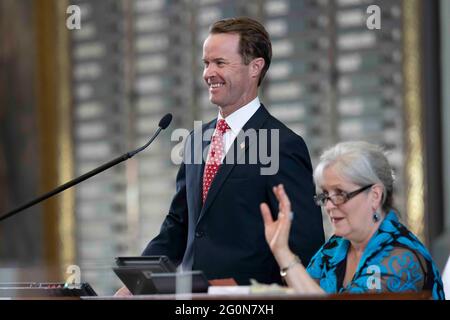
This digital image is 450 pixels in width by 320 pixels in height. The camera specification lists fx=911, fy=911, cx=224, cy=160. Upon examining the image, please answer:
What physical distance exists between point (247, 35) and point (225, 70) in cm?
12

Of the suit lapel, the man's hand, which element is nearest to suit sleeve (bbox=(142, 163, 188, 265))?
the suit lapel

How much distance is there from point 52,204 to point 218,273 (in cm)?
430

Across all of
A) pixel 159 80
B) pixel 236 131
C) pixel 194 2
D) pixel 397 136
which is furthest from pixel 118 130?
pixel 236 131

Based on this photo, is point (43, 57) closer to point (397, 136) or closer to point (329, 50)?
point (329, 50)

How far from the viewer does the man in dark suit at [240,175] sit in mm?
2273

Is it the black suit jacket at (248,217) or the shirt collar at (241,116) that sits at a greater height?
the shirt collar at (241,116)

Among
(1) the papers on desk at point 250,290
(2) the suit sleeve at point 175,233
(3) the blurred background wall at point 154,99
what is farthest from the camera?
(3) the blurred background wall at point 154,99

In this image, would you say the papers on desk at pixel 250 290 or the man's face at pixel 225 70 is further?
the man's face at pixel 225 70

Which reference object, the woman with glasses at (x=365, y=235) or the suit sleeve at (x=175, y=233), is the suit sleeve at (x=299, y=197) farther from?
the suit sleeve at (x=175, y=233)

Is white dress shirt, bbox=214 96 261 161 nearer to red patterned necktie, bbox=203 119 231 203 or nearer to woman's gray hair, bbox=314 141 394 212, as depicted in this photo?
red patterned necktie, bbox=203 119 231 203

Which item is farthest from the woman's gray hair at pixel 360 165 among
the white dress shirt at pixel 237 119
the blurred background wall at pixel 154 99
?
the blurred background wall at pixel 154 99

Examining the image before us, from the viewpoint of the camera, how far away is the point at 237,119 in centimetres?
238

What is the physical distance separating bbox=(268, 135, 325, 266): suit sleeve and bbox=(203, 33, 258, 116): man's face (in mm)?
171

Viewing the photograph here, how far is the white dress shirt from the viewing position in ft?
7.69
